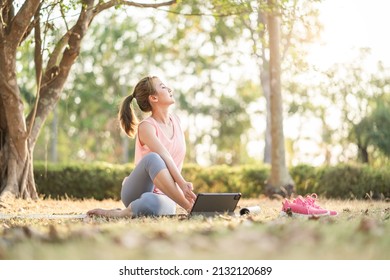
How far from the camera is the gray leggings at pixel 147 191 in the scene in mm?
5684

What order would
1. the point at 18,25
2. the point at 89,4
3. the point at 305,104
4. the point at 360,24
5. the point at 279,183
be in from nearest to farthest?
the point at 18,25, the point at 89,4, the point at 279,183, the point at 360,24, the point at 305,104

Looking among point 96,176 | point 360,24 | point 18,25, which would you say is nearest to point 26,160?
point 18,25

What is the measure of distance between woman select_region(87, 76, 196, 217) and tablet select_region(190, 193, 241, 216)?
16cm

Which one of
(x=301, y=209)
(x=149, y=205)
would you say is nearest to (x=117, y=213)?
(x=149, y=205)

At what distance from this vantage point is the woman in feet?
18.6

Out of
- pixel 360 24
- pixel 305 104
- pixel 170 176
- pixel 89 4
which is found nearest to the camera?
pixel 170 176

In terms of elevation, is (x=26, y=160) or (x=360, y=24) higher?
(x=360, y=24)

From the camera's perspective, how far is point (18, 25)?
8.34 metres

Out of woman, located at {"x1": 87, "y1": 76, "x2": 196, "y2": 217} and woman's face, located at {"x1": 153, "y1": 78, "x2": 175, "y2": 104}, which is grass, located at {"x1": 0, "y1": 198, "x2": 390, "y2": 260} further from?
woman's face, located at {"x1": 153, "y1": 78, "x2": 175, "y2": 104}

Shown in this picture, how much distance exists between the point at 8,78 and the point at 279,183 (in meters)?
4.80

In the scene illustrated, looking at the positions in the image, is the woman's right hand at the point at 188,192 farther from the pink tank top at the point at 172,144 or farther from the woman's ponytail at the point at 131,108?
the woman's ponytail at the point at 131,108

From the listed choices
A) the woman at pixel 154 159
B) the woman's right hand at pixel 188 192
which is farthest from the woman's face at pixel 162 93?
the woman's right hand at pixel 188 192

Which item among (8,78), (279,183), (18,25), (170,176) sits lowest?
(279,183)
